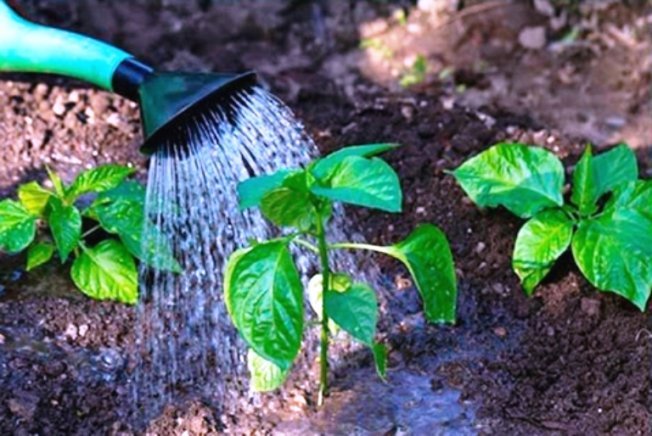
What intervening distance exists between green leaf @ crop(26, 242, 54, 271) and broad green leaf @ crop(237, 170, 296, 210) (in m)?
0.52

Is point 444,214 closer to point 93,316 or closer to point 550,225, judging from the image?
point 550,225

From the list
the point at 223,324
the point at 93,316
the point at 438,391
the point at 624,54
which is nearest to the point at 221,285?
the point at 223,324

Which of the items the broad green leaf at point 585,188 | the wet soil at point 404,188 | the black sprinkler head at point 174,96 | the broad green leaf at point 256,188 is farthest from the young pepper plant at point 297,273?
the broad green leaf at point 585,188

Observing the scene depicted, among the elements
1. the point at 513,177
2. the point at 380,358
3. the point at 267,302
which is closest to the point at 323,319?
the point at 380,358

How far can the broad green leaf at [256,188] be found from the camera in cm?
179

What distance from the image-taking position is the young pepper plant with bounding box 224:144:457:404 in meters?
1.73

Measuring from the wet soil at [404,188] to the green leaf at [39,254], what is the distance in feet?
0.19

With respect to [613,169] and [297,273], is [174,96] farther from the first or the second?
[613,169]

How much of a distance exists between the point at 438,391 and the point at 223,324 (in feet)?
1.25

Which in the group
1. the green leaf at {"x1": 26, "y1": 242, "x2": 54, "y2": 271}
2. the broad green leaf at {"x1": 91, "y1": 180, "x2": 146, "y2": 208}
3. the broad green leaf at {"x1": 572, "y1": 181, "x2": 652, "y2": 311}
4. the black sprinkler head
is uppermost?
the black sprinkler head

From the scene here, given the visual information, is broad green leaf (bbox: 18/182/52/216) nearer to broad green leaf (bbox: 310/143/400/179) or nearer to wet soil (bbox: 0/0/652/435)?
wet soil (bbox: 0/0/652/435)

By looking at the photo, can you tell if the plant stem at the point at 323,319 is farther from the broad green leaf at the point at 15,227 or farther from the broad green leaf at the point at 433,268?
the broad green leaf at the point at 15,227

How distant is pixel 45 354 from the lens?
82.5 inches

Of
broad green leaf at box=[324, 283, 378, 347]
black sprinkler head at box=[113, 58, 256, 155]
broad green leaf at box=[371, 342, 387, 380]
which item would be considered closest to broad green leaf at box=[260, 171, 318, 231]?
broad green leaf at box=[324, 283, 378, 347]
